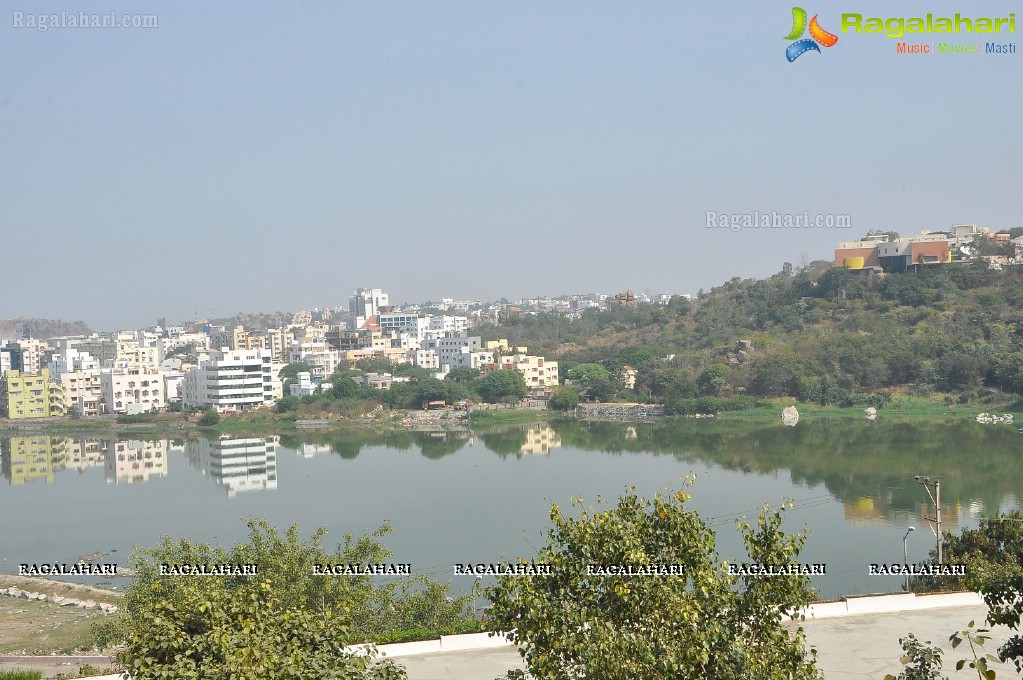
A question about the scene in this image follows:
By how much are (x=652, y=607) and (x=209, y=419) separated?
65.1 ft

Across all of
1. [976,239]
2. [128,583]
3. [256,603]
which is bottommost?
[128,583]

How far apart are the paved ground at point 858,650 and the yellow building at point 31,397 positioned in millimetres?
21404

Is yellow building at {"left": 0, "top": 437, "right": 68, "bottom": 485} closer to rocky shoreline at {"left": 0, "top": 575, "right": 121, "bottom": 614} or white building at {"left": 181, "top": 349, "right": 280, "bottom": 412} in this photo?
white building at {"left": 181, "top": 349, "right": 280, "bottom": 412}

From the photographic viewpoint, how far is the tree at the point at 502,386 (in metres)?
22.8

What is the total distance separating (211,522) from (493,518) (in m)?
3.20

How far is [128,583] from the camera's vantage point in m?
9.27

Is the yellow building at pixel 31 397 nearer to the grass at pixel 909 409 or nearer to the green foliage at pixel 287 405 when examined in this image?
the green foliage at pixel 287 405

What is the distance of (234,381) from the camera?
22.9 meters

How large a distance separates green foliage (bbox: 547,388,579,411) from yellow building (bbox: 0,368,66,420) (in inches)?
434

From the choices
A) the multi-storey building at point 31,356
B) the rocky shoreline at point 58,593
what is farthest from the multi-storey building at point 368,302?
the rocky shoreline at point 58,593

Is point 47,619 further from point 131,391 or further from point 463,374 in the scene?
point 463,374

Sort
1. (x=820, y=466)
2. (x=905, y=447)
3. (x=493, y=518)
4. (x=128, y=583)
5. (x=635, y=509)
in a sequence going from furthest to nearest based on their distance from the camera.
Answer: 1. (x=905, y=447)
2. (x=820, y=466)
3. (x=493, y=518)
4. (x=128, y=583)
5. (x=635, y=509)

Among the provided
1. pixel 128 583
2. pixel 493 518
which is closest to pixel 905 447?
pixel 493 518

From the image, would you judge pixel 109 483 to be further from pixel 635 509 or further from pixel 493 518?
pixel 635 509
